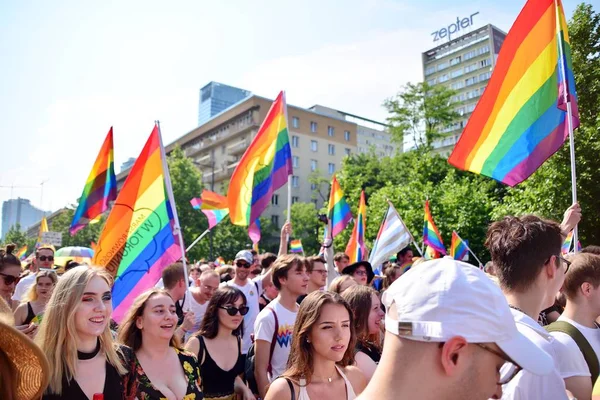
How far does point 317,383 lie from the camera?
3.31 meters

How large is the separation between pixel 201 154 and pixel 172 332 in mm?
73214

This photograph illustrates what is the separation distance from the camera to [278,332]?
4.69 m

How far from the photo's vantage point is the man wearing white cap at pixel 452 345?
1.37 metres

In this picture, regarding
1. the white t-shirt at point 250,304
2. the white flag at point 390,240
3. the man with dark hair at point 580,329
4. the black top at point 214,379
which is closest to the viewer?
the man with dark hair at point 580,329

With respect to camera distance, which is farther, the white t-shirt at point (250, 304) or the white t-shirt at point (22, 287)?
the white t-shirt at point (22, 287)

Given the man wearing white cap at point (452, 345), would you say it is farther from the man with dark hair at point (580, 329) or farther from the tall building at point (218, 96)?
the tall building at point (218, 96)

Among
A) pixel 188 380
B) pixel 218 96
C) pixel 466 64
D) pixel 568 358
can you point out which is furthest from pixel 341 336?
pixel 218 96

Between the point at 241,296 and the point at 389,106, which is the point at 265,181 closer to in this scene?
the point at 241,296

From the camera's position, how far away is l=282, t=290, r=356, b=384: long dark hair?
3314 mm

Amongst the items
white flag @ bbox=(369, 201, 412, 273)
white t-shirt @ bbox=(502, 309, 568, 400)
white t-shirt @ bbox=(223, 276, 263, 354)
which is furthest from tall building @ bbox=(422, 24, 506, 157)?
white t-shirt @ bbox=(502, 309, 568, 400)

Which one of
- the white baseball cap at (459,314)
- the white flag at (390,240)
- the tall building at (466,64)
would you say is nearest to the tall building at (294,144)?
the tall building at (466,64)

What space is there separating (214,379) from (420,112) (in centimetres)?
3694

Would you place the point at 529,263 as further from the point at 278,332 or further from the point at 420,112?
the point at 420,112

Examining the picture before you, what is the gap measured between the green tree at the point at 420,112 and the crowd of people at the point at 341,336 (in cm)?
3410
